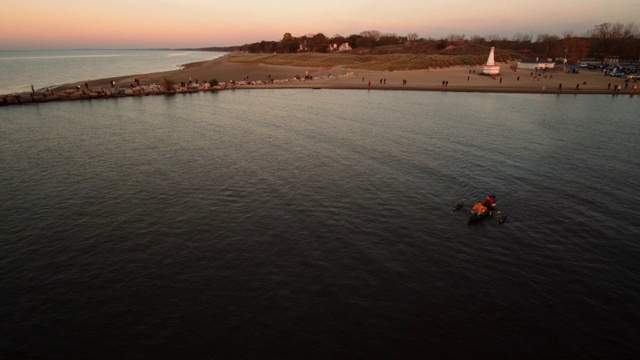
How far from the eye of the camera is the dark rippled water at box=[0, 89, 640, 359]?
20.2m

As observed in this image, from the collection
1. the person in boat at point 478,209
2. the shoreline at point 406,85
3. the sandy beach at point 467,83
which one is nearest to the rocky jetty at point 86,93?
the shoreline at point 406,85

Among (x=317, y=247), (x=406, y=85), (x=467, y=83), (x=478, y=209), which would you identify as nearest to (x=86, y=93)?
(x=317, y=247)

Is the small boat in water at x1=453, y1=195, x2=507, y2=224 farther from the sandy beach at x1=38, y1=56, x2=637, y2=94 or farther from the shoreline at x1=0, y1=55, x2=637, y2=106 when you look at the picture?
the sandy beach at x1=38, y1=56, x2=637, y2=94

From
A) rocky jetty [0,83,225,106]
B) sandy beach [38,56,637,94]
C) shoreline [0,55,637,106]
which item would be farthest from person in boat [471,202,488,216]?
rocky jetty [0,83,225,106]

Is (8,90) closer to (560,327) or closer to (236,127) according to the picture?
(236,127)

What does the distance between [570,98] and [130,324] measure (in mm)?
111883

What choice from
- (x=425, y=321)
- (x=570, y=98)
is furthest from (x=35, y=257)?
(x=570, y=98)

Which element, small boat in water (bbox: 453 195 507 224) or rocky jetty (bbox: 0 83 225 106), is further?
rocky jetty (bbox: 0 83 225 106)

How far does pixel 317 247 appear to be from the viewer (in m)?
28.4

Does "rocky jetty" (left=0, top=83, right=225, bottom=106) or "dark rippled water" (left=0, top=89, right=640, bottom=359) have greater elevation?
"rocky jetty" (left=0, top=83, right=225, bottom=106)

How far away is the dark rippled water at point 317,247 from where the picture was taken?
20172 millimetres

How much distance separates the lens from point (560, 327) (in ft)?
68.2

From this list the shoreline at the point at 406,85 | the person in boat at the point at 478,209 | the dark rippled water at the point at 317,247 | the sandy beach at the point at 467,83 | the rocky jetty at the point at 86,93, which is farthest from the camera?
the sandy beach at the point at 467,83

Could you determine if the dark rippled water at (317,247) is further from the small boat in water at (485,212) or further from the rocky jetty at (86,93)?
the rocky jetty at (86,93)
